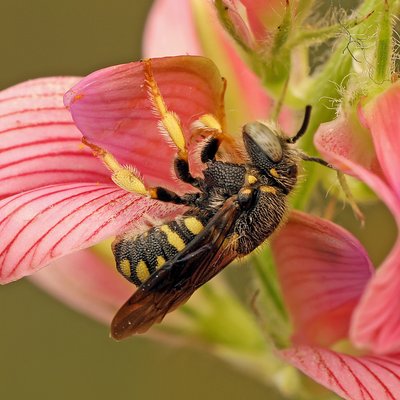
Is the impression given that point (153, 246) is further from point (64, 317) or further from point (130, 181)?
point (64, 317)

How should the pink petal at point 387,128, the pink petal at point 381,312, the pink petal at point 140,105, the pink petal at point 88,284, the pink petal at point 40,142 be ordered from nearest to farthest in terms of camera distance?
the pink petal at point 381,312
the pink petal at point 387,128
the pink petal at point 140,105
the pink petal at point 40,142
the pink petal at point 88,284

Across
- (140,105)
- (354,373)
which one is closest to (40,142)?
(140,105)

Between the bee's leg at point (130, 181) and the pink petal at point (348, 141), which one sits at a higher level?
the pink petal at point (348, 141)

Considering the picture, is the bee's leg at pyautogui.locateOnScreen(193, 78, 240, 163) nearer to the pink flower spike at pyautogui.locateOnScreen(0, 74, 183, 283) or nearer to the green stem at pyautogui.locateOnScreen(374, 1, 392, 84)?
the pink flower spike at pyautogui.locateOnScreen(0, 74, 183, 283)

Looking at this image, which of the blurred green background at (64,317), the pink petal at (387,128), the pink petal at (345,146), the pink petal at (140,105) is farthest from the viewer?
the blurred green background at (64,317)

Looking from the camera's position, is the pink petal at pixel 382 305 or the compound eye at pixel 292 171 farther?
the compound eye at pixel 292 171

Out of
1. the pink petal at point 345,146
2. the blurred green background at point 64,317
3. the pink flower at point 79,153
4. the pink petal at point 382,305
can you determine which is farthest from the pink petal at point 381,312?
the blurred green background at point 64,317

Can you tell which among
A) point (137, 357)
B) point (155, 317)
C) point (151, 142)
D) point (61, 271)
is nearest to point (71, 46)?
point (137, 357)

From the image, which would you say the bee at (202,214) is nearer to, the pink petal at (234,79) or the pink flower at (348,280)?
the pink flower at (348,280)
